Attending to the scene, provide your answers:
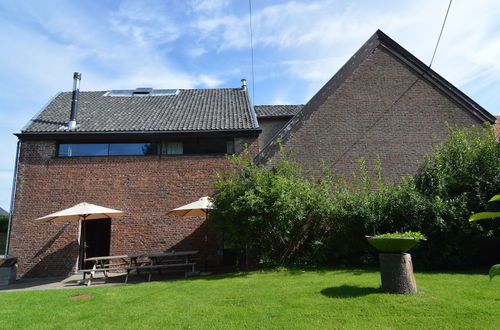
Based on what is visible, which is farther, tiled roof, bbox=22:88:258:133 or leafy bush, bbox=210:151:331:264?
tiled roof, bbox=22:88:258:133

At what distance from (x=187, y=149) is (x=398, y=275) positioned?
9.08 m

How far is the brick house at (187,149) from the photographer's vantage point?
11945 mm

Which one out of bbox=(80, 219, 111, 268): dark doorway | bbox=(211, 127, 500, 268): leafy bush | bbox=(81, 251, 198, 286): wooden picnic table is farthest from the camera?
bbox=(80, 219, 111, 268): dark doorway

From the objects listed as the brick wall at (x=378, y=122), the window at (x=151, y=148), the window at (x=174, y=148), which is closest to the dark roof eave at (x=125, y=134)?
the window at (x=151, y=148)

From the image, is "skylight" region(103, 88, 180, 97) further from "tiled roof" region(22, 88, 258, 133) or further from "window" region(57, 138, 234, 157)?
"window" region(57, 138, 234, 157)

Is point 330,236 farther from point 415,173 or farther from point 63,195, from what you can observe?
point 63,195

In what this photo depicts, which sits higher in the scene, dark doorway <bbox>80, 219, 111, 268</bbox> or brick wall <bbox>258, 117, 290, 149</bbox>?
brick wall <bbox>258, 117, 290, 149</bbox>

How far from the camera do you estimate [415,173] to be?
39.1 feet

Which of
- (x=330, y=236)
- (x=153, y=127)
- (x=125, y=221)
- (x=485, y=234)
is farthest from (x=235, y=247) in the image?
(x=485, y=234)

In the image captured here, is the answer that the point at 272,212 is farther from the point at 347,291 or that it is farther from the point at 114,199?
the point at 114,199

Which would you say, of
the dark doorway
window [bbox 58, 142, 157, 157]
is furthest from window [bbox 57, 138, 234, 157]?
the dark doorway

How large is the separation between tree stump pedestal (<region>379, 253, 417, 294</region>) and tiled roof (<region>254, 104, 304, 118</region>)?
1020 cm

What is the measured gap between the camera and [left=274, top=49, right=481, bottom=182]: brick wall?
12023mm

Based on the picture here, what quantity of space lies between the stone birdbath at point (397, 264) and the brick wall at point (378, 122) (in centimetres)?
613
